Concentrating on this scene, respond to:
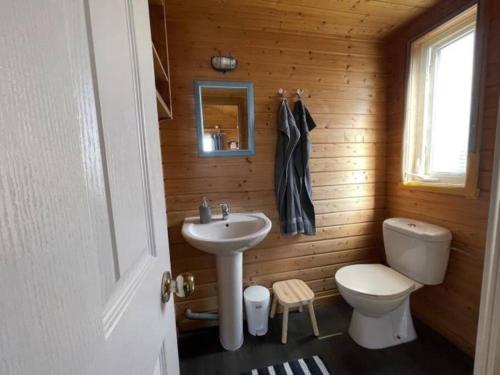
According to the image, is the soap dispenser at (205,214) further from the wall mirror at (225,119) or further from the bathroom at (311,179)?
the wall mirror at (225,119)

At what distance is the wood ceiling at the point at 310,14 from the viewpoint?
1409 millimetres

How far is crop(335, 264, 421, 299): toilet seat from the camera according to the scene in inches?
52.2

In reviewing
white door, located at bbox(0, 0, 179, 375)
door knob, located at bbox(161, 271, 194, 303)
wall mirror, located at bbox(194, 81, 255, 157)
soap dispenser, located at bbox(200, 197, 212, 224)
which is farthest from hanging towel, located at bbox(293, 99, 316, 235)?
white door, located at bbox(0, 0, 179, 375)

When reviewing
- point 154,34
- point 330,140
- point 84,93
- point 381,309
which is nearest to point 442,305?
point 381,309

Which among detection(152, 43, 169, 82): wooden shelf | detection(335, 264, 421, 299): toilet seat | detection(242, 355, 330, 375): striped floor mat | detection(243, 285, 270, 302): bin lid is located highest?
detection(152, 43, 169, 82): wooden shelf

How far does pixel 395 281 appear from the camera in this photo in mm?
1438

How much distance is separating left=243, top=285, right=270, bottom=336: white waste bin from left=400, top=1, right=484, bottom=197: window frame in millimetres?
1372

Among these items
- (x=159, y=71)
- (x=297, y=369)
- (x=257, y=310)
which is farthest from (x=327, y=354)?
(x=159, y=71)

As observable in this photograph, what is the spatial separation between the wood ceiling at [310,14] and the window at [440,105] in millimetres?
253

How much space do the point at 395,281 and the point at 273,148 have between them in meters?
1.20

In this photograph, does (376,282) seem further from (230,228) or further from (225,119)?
(225,119)

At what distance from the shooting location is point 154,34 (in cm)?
119

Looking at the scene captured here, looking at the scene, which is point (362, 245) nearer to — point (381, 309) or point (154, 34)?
point (381, 309)

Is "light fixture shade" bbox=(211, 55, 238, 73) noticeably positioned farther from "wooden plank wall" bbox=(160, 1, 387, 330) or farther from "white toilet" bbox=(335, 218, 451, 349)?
"white toilet" bbox=(335, 218, 451, 349)
